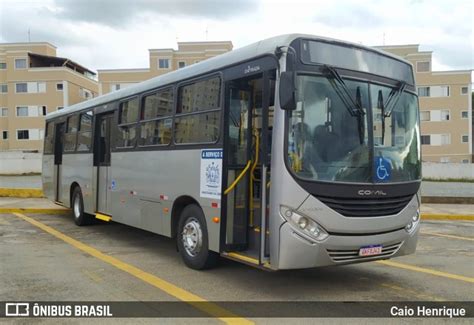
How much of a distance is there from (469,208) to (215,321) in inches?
551

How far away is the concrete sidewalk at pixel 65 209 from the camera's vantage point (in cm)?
1419

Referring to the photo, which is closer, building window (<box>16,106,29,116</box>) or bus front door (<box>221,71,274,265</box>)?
bus front door (<box>221,71,274,265</box>)

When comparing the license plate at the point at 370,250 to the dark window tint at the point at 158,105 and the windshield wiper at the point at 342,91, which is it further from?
the dark window tint at the point at 158,105

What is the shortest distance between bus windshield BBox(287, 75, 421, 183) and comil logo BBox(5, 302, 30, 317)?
3389 mm

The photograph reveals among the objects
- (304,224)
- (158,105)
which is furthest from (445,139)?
(304,224)

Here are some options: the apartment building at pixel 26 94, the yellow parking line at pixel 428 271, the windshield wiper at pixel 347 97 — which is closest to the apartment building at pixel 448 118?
the apartment building at pixel 26 94

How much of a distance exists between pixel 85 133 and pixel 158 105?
13.3ft

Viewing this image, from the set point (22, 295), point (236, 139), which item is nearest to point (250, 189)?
point (236, 139)

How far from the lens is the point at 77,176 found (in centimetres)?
1195

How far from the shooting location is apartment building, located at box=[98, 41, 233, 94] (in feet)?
184

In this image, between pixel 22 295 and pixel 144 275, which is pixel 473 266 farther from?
pixel 22 295

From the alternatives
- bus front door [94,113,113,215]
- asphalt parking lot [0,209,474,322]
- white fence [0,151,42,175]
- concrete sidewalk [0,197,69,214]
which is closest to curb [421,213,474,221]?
asphalt parking lot [0,209,474,322]

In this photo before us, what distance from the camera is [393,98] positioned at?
6191 mm

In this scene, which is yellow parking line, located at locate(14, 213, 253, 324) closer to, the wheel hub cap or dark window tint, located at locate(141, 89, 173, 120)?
the wheel hub cap
